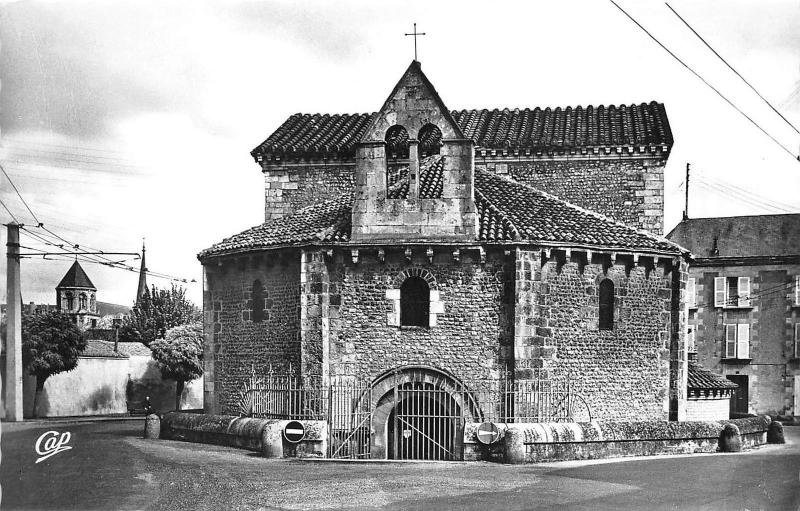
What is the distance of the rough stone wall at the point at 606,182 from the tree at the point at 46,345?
14.5m

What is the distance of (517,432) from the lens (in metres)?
19.7

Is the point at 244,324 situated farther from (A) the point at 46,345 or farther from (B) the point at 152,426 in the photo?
(A) the point at 46,345

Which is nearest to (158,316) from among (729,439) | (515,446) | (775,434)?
(515,446)

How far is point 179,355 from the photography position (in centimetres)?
3719

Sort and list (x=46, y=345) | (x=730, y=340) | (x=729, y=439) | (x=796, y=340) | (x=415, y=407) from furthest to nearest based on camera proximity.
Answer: (x=730, y=340) < (x=796, y=340) < (x=729, y=439) < (x=415, y=407) < (x=46, y=345)

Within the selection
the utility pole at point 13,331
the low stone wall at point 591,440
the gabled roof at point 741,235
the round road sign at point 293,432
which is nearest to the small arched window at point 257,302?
the round road sign at point 293,432

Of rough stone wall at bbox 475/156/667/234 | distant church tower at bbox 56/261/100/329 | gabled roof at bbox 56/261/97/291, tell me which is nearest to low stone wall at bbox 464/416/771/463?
rough stone wall at bbox 475/156/667/234

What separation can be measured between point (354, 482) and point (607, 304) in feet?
33.2

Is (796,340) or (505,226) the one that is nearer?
(505,226)

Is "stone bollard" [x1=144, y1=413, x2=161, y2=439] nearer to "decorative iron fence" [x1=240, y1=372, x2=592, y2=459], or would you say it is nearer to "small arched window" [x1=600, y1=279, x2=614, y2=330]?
"decorative iron fence" [x1=240, y1=372, x2=592, y2=459]

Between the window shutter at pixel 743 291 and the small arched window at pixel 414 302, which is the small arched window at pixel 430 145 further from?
the window shutter at pixel 743 291

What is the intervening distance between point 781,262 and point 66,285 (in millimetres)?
35008

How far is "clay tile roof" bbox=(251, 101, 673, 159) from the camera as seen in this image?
27625 mm

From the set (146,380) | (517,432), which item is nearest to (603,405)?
(517,432)
